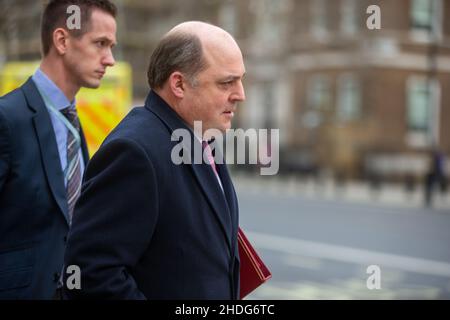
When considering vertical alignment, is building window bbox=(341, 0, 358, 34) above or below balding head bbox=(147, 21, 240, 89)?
above

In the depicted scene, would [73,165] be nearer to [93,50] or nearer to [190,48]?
[93,50]

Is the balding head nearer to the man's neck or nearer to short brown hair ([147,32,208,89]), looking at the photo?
short brown hair ([147,32,208,89])

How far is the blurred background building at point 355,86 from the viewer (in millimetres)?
34000

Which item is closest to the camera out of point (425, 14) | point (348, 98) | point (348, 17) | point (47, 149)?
point (47, 149)

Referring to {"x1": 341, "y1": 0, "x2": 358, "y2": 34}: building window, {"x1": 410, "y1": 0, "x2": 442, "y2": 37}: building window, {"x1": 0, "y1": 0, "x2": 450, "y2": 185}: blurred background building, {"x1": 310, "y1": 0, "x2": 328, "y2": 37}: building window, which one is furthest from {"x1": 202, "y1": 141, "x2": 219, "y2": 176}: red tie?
{"x1": 310, "y1": 0, "x2": 328, "y2": 37}: building window

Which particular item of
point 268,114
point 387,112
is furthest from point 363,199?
point 268,114

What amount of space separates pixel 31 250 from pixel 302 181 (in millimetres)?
29896

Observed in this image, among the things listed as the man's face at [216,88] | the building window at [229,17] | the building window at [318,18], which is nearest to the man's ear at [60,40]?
the man's face at [216,88]

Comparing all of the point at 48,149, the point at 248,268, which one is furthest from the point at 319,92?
the point at 248,268

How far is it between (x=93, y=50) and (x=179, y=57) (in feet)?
2.96

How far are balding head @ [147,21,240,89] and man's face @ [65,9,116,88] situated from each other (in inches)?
32.0

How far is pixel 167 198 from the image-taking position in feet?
7.47

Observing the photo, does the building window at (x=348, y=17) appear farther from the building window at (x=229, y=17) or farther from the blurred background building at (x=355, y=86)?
the building window at (x=229, y=17)

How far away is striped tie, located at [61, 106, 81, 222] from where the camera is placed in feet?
10.3
